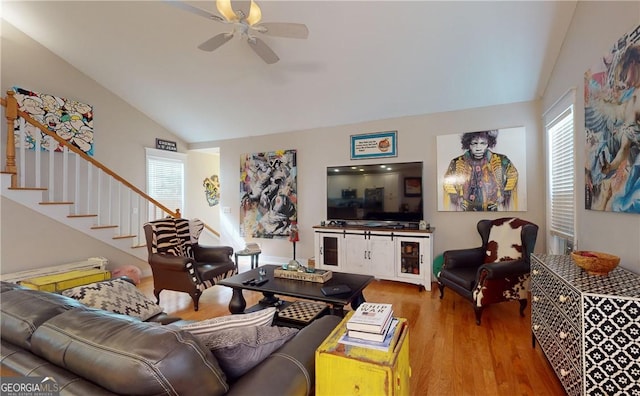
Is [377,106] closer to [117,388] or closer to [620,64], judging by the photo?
[620,64]

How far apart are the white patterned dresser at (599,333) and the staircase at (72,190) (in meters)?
4.96

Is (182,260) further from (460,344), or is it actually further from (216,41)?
(460,344)

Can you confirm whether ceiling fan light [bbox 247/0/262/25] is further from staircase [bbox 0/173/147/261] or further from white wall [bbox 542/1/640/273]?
staircase [bbox 0/173/147/261]

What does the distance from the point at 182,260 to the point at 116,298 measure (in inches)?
54.8

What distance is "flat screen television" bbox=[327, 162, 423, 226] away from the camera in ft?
12.9

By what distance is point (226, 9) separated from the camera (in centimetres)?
209

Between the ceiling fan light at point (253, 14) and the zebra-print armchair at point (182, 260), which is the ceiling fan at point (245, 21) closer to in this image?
the ceiling fan light at point (253, 14)

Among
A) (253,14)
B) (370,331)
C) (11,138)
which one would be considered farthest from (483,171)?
(11,138)

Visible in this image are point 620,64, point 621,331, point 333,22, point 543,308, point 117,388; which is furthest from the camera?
point 333,22

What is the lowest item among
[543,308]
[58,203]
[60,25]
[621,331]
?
[543,308]

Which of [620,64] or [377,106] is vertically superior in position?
[377,106]

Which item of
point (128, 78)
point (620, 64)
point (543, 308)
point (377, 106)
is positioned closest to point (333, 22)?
point (377, 106)

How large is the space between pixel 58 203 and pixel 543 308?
16.7 feet

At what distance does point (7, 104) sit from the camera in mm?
3248
